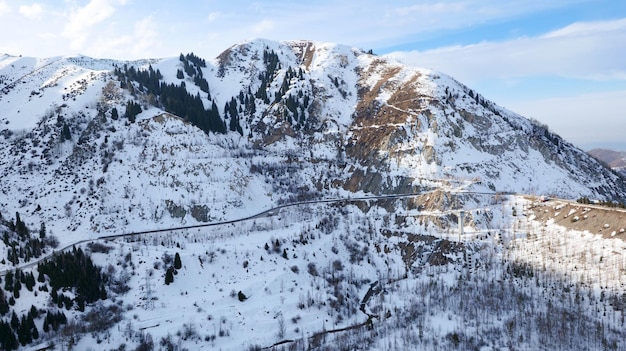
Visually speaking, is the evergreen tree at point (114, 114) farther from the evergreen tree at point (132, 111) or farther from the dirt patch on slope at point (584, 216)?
the dirt patch on slope at point (584, 216)

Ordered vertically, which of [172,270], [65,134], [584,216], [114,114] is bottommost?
[172,270]

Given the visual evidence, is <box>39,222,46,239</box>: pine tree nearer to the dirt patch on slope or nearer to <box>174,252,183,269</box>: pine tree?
<box>174,252,183,269</box>: pine tree

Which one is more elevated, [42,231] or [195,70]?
[195,70]

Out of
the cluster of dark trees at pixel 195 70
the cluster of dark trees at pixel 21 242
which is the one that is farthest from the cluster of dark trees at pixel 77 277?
the cluster of dark trees at pixel 195 70

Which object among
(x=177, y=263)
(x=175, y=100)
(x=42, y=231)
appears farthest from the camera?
(x=175, y=100)

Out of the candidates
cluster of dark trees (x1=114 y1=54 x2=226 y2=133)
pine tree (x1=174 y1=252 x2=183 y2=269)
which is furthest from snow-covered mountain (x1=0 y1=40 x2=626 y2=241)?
pine tree (x1=174 y1=252 x2=183 y2=269)

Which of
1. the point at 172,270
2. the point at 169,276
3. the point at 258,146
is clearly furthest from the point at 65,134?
the point at 169,276

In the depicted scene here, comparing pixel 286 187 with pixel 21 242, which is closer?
pixel 21 242

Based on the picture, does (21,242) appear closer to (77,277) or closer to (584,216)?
(77,277)

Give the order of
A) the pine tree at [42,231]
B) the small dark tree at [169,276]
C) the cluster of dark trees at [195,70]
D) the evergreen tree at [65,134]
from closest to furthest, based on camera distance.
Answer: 1. the small dark tree at [169,276]
2. the pine tree at [42,231]
3. the evergreen tree at [65,134]
4. the cluster of dark trees at [195,70]
